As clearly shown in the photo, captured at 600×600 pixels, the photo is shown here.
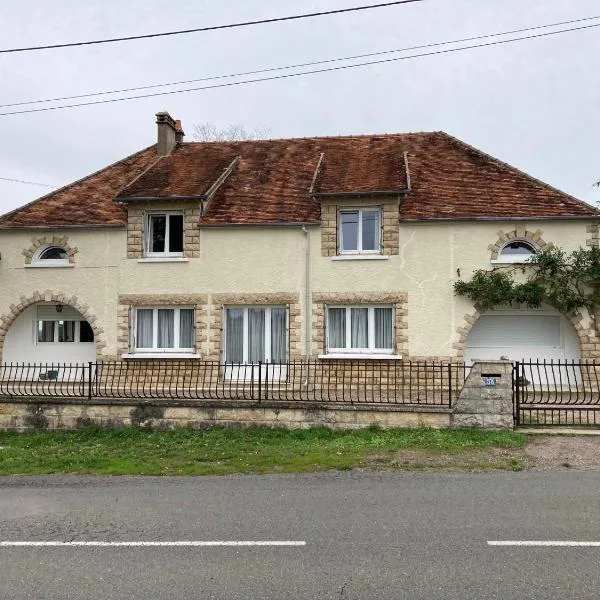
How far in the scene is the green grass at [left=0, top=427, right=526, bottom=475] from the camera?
882 centimetres

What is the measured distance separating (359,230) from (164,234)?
539 cm

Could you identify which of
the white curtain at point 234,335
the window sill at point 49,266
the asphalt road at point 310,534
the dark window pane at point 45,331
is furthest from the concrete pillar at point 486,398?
the dark window pane at point 45,331

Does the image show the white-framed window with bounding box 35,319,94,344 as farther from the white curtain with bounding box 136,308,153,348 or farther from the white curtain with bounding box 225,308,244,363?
the white curtain with bounding box 225,308,244,363

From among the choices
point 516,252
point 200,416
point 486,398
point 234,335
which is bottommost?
point 200,416

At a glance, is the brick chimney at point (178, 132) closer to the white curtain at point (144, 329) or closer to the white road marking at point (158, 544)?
the white curtain at point (144, 329)

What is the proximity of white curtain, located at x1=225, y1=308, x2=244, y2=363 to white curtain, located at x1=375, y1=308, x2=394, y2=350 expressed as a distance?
11.9 ft

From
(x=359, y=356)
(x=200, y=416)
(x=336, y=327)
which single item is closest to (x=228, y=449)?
(x=200, y=416)

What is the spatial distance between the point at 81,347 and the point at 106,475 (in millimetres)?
9311

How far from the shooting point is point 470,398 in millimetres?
10602

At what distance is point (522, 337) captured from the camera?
15125 mm

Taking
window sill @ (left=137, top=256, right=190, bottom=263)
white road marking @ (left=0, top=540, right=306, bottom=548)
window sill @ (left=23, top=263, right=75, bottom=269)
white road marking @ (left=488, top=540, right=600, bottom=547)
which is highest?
window sill @ (left=137, top=256, right=190, bottom=263)

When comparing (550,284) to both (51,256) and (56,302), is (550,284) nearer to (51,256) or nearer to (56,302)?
(56,302)

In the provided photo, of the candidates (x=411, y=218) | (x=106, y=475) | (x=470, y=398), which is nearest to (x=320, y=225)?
(x=411, y=218)

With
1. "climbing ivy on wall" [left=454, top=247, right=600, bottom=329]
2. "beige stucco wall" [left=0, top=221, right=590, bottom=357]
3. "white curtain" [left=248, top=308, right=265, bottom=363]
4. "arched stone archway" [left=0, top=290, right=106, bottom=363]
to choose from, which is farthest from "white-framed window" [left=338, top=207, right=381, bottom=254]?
"arched stone archway" [left=0, top=290, right=106, bottom=363]
